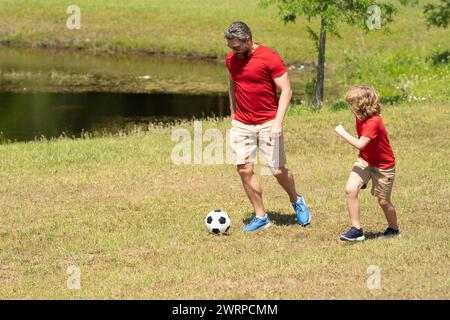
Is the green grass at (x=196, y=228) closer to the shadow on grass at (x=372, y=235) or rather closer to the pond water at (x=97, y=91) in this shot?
the shadow on grass at (x=372, y=235)

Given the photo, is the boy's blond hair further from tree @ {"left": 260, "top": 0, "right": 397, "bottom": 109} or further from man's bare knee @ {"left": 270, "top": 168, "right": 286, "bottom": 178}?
tree @ {"left": 260, "top": 0, "right": 397, "bottom": 109}

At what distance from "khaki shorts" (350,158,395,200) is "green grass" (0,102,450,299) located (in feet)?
2.23

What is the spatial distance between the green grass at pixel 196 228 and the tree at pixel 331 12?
7929 mm

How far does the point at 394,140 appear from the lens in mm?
20875

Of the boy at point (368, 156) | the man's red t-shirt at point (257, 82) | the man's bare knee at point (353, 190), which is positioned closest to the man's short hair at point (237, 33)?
the man's red t-shirt at point (257, 82)

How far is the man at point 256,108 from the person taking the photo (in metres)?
12.3

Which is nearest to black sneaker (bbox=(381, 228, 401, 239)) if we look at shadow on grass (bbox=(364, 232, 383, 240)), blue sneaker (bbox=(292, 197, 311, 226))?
shadow on grass (bbox=(364, 232, 383, 240))

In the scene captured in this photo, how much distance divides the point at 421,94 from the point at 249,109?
63.5 ft

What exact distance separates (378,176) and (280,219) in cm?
227

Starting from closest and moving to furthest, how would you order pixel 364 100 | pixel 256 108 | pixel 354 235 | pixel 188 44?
1. pixel 364 100
2. pixel 354 235
3. pixel 256 108
4. pixel 188 44

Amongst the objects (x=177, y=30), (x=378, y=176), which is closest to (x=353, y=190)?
(x=378, y=176)

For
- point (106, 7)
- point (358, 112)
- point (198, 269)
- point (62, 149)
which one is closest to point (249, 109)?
point (358, 112)

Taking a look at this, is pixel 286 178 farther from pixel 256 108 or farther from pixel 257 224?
pixel 256 108

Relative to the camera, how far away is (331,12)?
1099 inches
